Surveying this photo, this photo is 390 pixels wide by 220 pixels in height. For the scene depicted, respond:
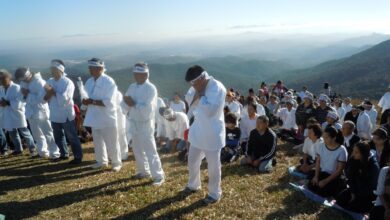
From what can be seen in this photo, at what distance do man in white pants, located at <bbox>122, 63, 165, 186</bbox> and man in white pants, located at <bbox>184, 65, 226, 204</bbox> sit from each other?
137 centimetres

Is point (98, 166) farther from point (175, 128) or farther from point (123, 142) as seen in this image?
point (175, 128)

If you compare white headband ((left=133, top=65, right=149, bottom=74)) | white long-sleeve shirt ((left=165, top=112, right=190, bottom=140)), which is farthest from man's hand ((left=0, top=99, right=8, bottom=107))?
white headband ((left=133, top=65, right=149, bottom=74))

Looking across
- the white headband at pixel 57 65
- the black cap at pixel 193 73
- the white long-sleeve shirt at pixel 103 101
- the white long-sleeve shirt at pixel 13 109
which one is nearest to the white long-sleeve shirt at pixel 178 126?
the white long-sleeve shirt at pixel 103 101

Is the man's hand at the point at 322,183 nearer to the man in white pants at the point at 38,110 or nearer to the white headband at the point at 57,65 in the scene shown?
the white headband at the point at 57,65

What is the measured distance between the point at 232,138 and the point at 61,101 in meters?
5.24

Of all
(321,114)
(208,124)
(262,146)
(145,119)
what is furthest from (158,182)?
(321,114)

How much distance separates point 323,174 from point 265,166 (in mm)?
1972

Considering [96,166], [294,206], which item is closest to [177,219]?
Answer: [294,206]

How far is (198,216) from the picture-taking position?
6945mm

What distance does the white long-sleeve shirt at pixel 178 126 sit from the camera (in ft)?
41.2

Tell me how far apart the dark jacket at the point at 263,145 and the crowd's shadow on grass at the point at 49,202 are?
10.7ft

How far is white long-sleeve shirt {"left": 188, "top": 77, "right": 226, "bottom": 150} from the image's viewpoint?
678 cm

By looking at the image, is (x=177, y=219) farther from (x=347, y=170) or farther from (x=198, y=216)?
(x=347, y=170)

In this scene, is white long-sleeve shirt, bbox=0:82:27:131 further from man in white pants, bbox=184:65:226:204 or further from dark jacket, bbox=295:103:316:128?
dark jacket, bbox=295:103:316:128
